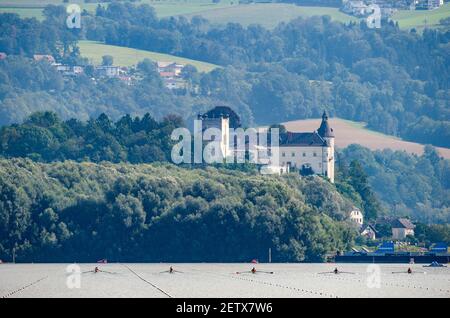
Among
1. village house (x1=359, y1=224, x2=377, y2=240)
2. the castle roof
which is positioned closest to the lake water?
village house (x1=359, y1=224, x2=377, y2=240)

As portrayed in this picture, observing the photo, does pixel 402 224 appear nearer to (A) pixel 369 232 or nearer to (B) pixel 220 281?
(A) pixel 369 232

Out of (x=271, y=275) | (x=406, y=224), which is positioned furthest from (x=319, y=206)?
(x=271, y=275)

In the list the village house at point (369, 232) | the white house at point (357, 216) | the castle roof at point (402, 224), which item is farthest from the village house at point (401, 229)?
the white house at point (357, 216)

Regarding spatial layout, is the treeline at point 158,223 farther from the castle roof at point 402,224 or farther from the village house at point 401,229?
the castle roof at point 402,224


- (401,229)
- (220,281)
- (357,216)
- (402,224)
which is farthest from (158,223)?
(402,224)
